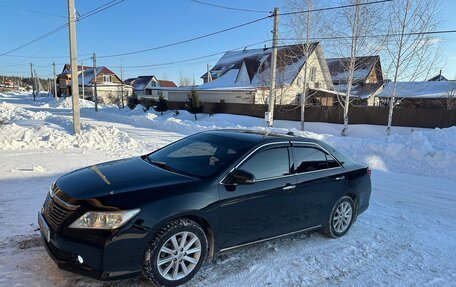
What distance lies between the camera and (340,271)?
3812mm

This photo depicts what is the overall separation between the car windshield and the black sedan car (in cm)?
1

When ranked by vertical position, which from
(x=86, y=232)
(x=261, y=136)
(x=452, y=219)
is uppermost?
(x=261, y=136)

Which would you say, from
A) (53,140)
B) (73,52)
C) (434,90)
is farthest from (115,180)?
(434,90)

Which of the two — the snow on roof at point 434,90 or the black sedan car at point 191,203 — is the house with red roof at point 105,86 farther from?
the black sedan car at point 191,203

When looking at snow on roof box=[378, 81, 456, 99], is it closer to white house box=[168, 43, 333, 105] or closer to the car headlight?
white house box=[168, 43, 333, 105]

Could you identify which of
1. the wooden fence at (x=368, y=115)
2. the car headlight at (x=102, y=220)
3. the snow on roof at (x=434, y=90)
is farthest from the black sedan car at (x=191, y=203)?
the snow on roof at (x=434, y=90)

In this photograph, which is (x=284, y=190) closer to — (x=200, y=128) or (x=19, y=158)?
(x=19, y=158)

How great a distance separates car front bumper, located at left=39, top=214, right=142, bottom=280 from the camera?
296 cm

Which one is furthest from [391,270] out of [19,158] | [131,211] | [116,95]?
[116,95]

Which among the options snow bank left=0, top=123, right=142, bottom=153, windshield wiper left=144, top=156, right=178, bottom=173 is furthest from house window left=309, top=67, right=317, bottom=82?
windshield wiper left=144, top=156, right=178, bottom=173

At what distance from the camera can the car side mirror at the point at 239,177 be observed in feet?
11.9

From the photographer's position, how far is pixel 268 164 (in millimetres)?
4133

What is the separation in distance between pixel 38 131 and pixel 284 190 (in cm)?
1145

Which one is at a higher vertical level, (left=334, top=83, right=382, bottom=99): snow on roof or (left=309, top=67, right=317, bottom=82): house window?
(left=309, top=67, right=317, bottom=82): house window
